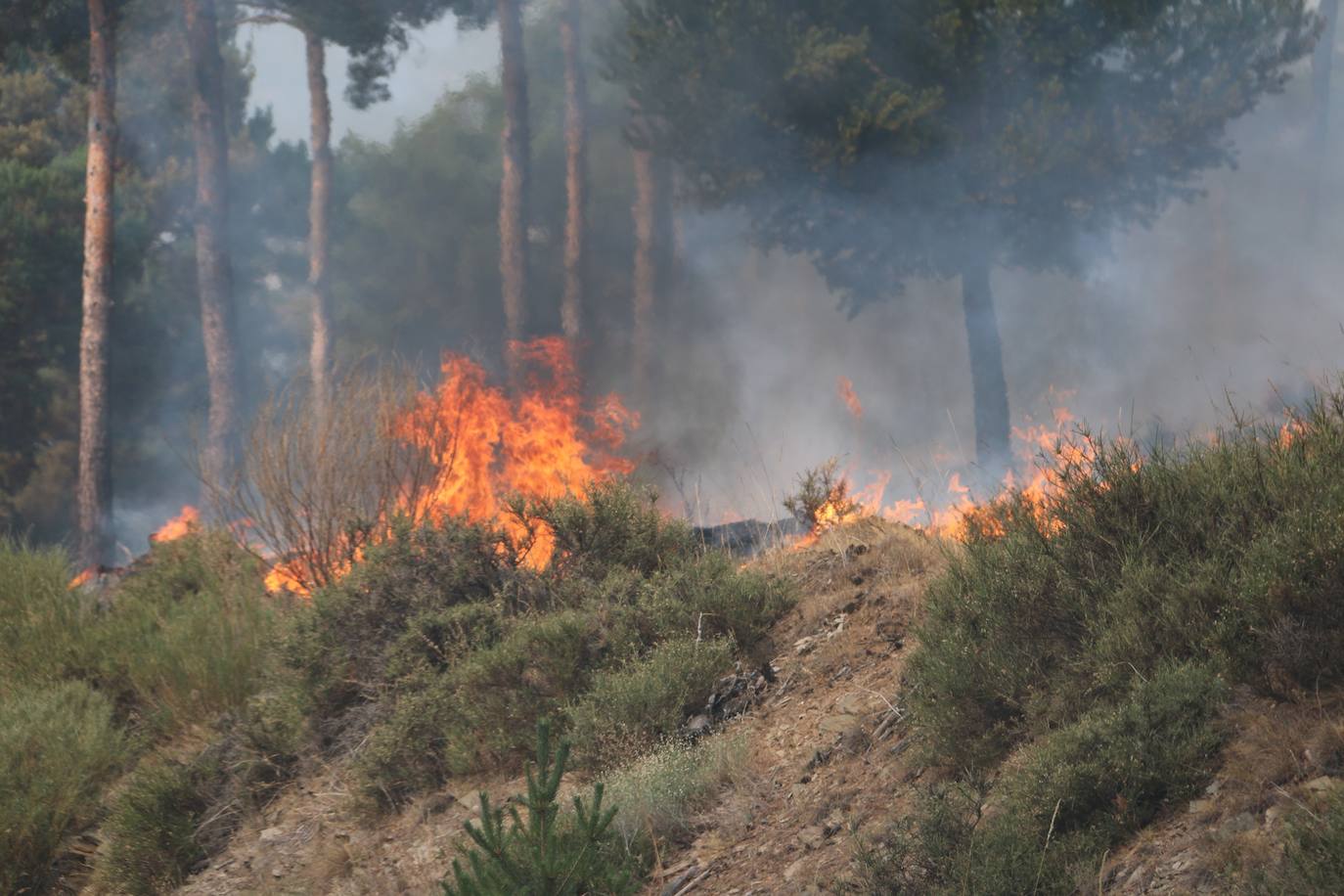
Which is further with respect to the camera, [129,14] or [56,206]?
[56,206]

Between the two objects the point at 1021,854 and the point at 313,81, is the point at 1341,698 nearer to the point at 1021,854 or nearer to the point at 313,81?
the point at 1021,854

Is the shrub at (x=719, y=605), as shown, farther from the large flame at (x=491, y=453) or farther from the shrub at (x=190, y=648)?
the shrub at (x=190, y=648)

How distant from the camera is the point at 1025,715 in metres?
4.64

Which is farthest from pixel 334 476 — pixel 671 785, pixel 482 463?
pixel 671 785

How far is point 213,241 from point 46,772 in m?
16.0

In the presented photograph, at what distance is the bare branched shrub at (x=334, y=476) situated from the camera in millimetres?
9883

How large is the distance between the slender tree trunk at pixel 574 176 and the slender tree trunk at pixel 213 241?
26.2 ft

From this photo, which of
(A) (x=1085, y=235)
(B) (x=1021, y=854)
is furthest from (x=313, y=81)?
(B) (x=1021, y=854)

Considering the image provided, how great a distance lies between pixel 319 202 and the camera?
31094mm

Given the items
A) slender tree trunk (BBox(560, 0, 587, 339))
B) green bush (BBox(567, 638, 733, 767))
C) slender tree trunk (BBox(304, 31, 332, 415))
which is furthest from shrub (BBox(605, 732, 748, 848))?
slender tree trunk (BBox(304, 31, 332, 415))

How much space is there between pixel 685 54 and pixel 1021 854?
1496 centimetres

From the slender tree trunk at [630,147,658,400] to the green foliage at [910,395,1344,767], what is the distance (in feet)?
76.1

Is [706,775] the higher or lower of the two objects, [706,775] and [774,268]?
the lower

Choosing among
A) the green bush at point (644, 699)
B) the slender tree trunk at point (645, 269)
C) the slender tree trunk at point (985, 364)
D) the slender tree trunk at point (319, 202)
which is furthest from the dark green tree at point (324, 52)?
the green bush at point (644, 699)
